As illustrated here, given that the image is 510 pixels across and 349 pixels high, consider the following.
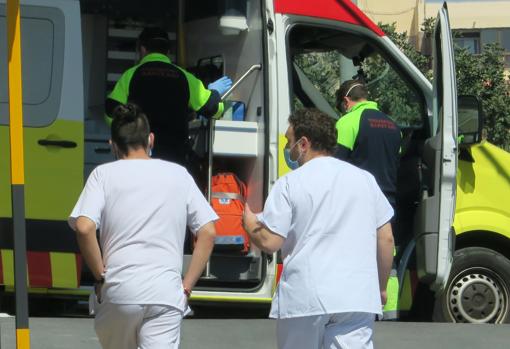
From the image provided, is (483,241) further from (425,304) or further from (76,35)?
(76,35)

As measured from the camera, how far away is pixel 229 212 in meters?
7.09

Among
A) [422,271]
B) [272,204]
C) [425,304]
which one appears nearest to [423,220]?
[422,271]

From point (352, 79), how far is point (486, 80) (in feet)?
57.0

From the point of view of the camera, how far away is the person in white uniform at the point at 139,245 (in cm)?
427

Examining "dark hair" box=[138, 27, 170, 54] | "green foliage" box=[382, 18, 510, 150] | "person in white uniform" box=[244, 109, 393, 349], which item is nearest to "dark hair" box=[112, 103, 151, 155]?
"person in white uniform" box=[244, 109, 393, 349]

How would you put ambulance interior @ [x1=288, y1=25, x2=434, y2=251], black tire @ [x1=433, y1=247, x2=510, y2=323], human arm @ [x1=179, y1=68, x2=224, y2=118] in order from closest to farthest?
1. human arm @ [x1=179, y1=68, x2=224, y2=118]
2. ambulance interior @ [x1=288, y1=25, x2=434, y2=251]
3. black tire @ [x1=433, y1=247, x2=510, y2=323]

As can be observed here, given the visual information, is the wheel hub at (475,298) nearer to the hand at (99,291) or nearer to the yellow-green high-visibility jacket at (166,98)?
the yellow-green high-visibility jacket at (166,98)

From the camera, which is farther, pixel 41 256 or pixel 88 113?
pixel 88 113

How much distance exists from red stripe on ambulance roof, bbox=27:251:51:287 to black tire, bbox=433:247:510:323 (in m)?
2.72

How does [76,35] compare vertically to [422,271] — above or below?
above

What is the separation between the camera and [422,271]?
281 inches

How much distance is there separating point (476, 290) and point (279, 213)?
143 inches

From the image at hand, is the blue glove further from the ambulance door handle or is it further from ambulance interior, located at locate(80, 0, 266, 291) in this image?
the ambulance door handle

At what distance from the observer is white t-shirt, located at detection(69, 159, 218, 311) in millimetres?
4270
